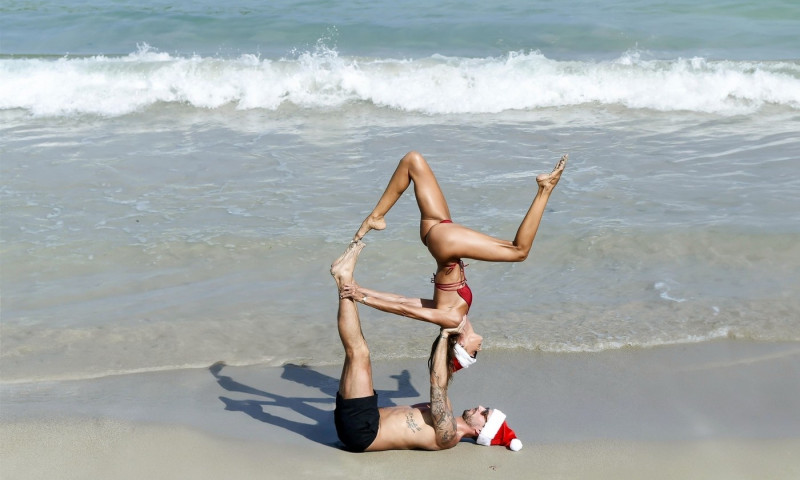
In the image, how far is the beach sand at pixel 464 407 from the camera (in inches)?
204

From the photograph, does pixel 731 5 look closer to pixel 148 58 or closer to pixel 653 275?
pixel 148 58

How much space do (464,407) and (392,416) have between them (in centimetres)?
68

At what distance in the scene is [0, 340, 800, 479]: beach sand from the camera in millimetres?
5176

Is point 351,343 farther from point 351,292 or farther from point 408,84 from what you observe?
point 408,84

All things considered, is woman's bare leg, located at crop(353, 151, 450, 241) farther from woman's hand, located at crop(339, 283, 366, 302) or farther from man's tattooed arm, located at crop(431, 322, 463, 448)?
man's tattooed arm, located at crop(431, 322, 463, 448)

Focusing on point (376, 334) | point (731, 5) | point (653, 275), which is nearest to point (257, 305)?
point (376, 334)

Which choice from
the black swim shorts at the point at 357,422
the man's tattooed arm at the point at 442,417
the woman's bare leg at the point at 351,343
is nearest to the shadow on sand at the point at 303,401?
the black swim shorts at the point at 357,422

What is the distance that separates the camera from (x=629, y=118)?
13.6 metres

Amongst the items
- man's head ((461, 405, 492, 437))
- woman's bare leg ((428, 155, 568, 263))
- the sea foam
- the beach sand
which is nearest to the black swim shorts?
the beach sand

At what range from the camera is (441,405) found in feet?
17.6

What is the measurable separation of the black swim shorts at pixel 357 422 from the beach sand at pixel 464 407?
102mm

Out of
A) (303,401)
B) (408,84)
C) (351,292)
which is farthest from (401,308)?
(408,84)

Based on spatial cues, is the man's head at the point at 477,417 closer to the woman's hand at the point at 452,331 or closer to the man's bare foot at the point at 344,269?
the woman's hand at the point at 452,331

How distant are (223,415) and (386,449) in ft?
3.85
